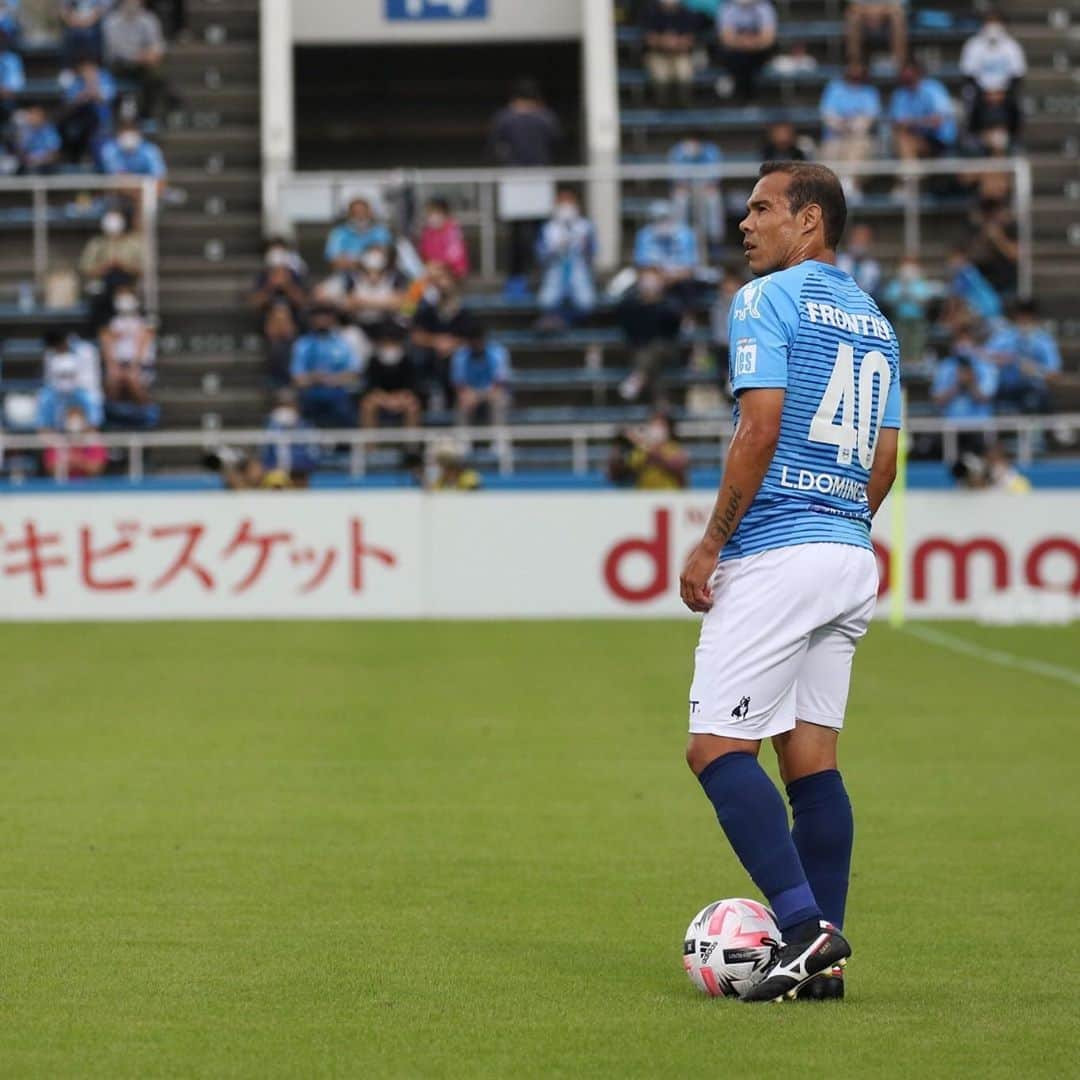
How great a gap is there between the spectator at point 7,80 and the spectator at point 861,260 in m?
11.3

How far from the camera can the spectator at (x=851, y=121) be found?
105ft

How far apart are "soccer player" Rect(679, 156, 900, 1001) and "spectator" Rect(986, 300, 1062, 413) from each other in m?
22.2

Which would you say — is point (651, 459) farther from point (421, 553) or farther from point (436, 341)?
point (436, 341)

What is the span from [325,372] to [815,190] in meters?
22.1

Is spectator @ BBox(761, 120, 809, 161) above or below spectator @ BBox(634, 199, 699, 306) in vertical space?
above

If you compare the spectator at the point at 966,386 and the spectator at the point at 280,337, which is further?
the spectator at the point at 280,337

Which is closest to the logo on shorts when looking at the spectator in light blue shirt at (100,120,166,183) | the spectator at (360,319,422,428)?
the spectator at (360,319,422,428)

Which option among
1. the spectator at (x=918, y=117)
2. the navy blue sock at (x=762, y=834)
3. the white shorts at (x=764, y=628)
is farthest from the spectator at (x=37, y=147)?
the navy blue sock at (x=762, y=834)

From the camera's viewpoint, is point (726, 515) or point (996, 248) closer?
point (726, 515)

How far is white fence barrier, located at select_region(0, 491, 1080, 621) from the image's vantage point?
24047 millimetres

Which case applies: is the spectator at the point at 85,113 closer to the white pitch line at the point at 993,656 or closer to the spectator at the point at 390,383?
the spectator at the point at 390,383

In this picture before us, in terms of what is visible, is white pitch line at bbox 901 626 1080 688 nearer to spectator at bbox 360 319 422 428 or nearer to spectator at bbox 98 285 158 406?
spectator at bbox 360 319 422 428

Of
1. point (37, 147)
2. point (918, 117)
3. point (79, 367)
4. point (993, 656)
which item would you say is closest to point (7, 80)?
point (37, 147)

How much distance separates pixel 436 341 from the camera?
2848cm
